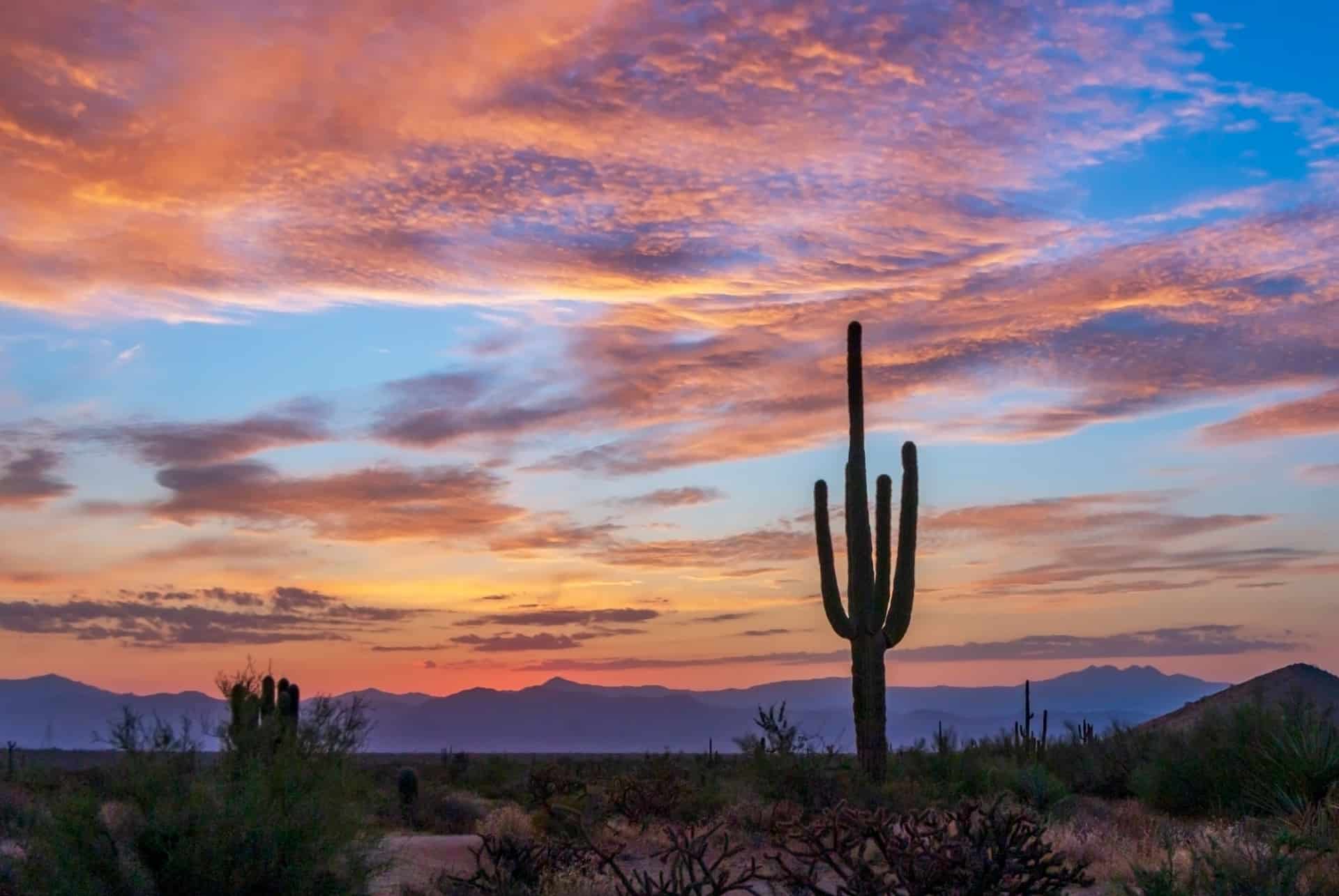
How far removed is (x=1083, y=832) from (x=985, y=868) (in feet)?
30.2

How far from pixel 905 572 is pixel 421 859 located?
34.5 feet

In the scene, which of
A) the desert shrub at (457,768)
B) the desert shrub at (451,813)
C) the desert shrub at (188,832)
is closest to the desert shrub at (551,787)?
the desert shrub at (451,813)

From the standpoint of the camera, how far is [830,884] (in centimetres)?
1644

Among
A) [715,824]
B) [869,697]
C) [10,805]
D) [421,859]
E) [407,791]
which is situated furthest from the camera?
[407,791]

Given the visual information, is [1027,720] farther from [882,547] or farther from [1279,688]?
[1279,688]

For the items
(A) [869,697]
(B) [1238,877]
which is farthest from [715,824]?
(A) [869,697]

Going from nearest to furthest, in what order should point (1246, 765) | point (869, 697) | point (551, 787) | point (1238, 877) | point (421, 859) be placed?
point (1238, 877) < point (421, 859) < point (1246, 765) < point (869, 697) < point (551, 787)

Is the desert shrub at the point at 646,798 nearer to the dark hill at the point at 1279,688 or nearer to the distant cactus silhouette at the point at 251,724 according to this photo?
the distant cactus silhouette at the point at 251,724

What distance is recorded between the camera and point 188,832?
12.5 meters

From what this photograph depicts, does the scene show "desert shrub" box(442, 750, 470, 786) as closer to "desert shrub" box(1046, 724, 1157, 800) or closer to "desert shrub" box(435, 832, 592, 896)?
"desert shrub" box(1046, 724, 1157, 800)

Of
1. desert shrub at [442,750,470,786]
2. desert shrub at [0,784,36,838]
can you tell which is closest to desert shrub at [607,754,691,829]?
desert shrub at [0,784,36,838]

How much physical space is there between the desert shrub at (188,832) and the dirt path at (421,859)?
197cm

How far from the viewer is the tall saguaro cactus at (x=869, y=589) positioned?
26.1m

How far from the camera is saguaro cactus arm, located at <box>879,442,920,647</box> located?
26.1 m
